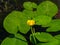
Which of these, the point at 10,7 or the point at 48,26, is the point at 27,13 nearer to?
the point at 48,26

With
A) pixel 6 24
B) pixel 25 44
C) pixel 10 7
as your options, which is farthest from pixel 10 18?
pixel 10 7

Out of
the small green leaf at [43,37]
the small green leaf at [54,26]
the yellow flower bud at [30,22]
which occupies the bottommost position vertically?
the small green leaf at [43,37]

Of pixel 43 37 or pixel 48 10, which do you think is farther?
pixel 48 10

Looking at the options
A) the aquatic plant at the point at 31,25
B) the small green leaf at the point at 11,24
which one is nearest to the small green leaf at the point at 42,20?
the aquatic plant at the point at 31,25

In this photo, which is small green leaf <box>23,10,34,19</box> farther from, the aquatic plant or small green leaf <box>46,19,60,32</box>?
small green leaf <box>46,19,60,32</box>

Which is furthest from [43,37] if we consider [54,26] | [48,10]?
[48,10]

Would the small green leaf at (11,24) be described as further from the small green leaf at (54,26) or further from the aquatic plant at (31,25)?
the small green leaf at (54,26)

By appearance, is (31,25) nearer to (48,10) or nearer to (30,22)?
(30,22)

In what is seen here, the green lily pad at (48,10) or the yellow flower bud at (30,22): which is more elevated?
the green lily pad at (48,10)

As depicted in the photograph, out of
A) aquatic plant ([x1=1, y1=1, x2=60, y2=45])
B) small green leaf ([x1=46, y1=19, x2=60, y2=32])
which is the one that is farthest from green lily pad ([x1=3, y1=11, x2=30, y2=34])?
small green leaf ([x1=46, y1=19, x2=60, y2=32])
